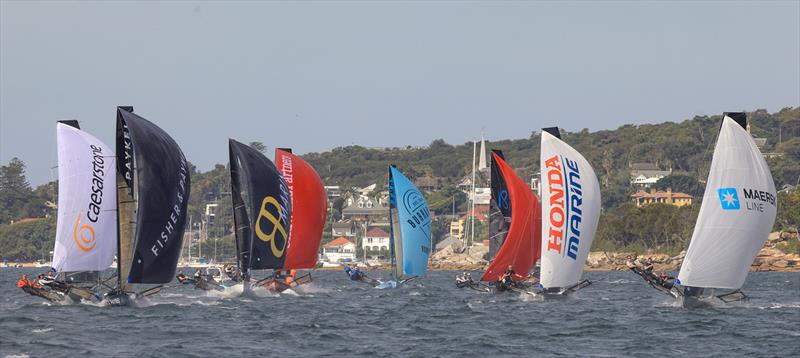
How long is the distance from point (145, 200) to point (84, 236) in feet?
10.4

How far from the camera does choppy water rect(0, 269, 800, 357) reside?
36625 mm

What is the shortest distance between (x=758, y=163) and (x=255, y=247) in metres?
22.0

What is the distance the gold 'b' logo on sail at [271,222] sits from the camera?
57094 mm

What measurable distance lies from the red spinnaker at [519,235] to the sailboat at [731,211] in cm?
1169

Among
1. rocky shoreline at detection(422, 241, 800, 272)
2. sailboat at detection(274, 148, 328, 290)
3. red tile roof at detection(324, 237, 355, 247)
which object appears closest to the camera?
sailboat at detection(274, 148, 328, 290)

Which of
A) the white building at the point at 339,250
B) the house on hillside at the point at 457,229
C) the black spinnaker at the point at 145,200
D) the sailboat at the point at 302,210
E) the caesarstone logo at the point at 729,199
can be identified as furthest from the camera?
the house on hillside at the point at 457,229

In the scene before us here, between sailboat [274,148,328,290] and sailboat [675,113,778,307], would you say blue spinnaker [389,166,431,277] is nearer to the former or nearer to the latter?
sailboat [274,148,328,290]

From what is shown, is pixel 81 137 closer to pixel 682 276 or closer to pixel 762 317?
pixel 682 276

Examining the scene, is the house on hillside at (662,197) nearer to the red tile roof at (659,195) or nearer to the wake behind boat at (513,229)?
the red tile roof at (659,195)

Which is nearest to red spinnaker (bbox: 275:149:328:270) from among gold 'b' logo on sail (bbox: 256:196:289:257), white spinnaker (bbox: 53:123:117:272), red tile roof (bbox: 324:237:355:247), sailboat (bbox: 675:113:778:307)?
gold 'b' logo on sail (bbox: 256:196:289:257)

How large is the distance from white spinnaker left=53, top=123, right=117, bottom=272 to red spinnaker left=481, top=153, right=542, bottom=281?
17228 mm

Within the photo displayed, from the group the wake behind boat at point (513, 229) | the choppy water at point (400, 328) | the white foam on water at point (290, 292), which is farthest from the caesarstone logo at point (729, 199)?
the white foam on water at point (290, 292)

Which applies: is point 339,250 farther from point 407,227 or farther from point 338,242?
point 407,227

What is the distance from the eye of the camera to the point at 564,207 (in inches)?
1978
